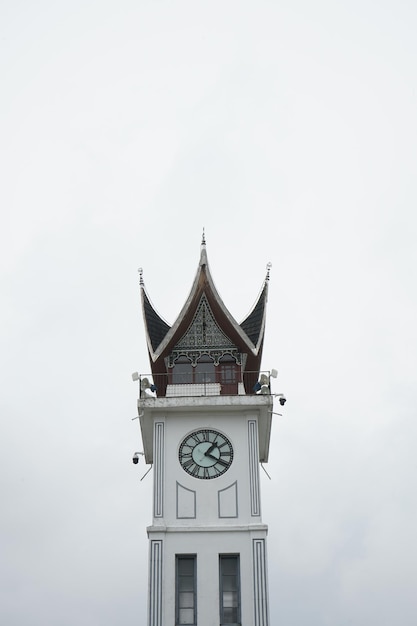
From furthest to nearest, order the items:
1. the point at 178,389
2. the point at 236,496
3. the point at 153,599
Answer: the point at 178,389 < the point at 236,496 < the point at 153,599

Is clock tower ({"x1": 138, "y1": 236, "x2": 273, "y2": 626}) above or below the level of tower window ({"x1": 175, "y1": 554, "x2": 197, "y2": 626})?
above

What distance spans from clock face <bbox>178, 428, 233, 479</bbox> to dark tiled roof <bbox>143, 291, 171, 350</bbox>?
3.33 m

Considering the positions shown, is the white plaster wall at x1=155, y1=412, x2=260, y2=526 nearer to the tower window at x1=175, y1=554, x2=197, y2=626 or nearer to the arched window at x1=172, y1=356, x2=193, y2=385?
the tower window at x1=175, y1=554, x2=197, y2=626

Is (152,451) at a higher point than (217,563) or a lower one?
higher

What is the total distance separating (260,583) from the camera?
27656mm

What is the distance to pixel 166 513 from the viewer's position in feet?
94.9

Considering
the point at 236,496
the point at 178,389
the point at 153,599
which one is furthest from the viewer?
the point at 178,389

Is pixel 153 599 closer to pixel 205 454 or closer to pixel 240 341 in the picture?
pixel 205 454

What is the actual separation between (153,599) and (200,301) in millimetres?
9399

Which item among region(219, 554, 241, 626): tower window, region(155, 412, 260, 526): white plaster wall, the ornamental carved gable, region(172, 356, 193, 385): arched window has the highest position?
the ornamental carved gable

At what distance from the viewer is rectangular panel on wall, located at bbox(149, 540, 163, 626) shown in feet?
88.9

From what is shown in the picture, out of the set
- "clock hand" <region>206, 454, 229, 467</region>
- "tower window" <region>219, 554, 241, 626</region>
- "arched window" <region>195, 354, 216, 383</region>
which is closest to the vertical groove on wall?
"tower window" <region>219, 554, 241, 626</region>

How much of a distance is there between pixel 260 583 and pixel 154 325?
29.9 feet

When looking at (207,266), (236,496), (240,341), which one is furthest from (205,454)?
(207,266)
